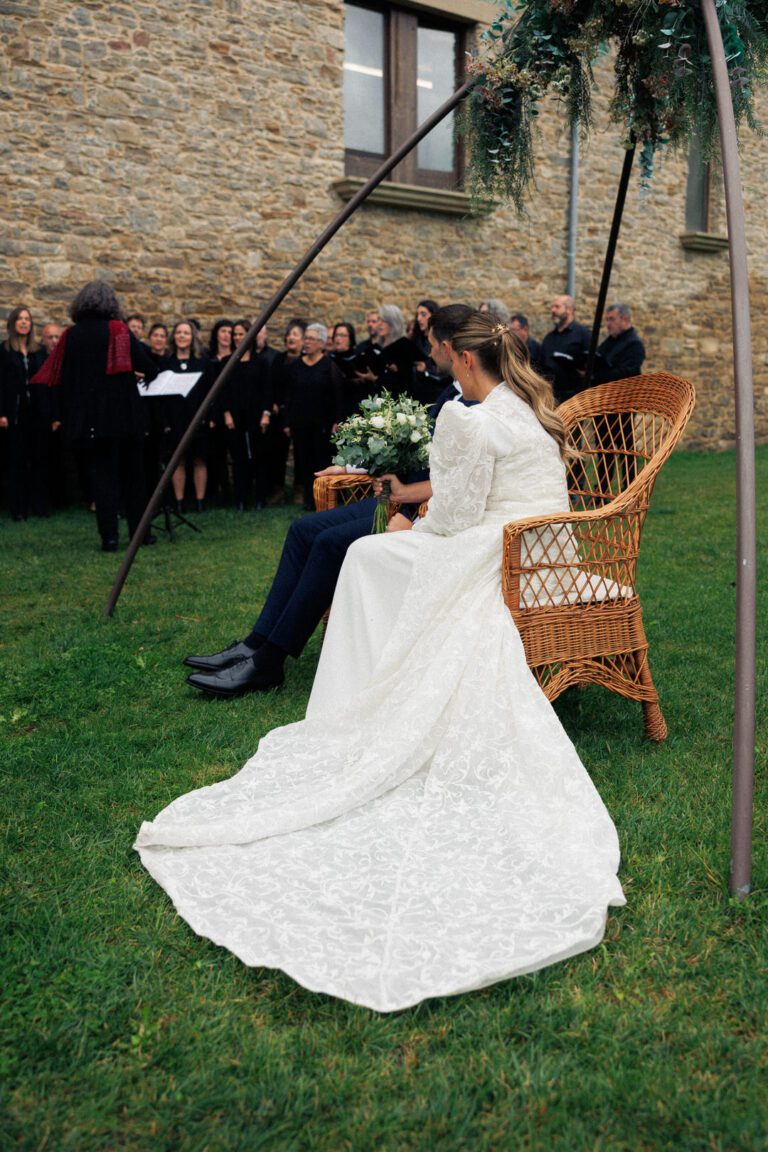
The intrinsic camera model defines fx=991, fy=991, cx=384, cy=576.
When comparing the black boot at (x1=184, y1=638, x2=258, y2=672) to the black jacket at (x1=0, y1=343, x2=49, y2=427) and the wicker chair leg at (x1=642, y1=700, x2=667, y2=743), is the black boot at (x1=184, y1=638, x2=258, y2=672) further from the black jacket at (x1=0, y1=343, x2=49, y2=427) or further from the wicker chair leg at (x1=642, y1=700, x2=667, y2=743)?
the black jacket at (x1=0, y1=343, x2=49, y2=427)

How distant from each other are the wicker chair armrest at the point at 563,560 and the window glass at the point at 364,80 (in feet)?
33.5

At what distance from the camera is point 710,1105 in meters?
1.79

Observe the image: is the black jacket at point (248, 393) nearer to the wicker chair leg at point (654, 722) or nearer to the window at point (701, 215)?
the wicker chair leg at point (654, 722)

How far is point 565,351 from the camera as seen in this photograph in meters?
9.76

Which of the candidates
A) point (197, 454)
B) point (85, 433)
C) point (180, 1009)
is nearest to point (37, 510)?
point (197, 454)

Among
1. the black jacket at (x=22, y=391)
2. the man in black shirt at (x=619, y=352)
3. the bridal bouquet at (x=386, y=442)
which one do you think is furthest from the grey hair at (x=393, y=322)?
the bridal bouquet at (x=386, y=442)

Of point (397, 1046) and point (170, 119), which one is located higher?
point (170, 119)

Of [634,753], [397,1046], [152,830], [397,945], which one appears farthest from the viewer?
[634,753]

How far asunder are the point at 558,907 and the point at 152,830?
1.16 metres

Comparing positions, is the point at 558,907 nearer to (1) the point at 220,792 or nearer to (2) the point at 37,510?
(1) the point at 220,792

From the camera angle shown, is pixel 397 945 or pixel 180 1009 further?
pixel 397 945

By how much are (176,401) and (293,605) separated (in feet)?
21.2

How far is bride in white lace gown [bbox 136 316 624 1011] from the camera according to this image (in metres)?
2.29

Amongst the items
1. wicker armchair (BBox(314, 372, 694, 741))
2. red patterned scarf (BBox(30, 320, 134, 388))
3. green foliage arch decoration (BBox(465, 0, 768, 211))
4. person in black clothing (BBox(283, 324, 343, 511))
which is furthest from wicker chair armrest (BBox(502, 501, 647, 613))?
person in black clothing (BBox(283, 324, 343, 511))
